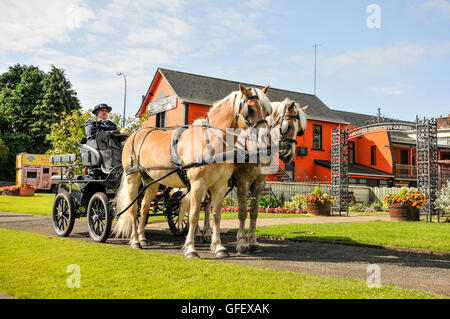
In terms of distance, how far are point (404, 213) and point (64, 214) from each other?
39.5ft

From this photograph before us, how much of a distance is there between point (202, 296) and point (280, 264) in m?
2.47

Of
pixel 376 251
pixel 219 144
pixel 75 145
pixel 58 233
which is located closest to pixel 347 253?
pixel 376 251

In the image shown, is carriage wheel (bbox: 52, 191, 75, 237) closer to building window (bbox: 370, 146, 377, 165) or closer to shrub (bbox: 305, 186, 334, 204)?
shrub (bbox: 305, 186, 334, 204)

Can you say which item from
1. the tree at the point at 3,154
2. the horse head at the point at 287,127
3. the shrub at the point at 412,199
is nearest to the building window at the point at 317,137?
the shrub at the point at 412,199

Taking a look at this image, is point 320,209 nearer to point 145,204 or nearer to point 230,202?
point 230,202

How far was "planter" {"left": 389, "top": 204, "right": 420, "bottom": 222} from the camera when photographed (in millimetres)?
14641

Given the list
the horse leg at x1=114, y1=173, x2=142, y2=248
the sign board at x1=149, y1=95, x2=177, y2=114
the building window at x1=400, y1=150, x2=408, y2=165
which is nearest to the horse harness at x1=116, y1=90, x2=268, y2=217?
the horse leg at x1=114, y1=173, x2=142, y2=248

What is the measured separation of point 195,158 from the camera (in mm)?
6551

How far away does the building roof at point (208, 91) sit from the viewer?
2570 centimetres

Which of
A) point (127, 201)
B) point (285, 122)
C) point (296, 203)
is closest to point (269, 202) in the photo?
point (296, 203)

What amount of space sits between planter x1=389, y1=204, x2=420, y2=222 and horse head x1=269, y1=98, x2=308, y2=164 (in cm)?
920

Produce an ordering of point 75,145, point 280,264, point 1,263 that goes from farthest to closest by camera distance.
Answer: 1. point 75,145
2. point 280,264
3. point 1,263

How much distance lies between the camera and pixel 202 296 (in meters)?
3.99
